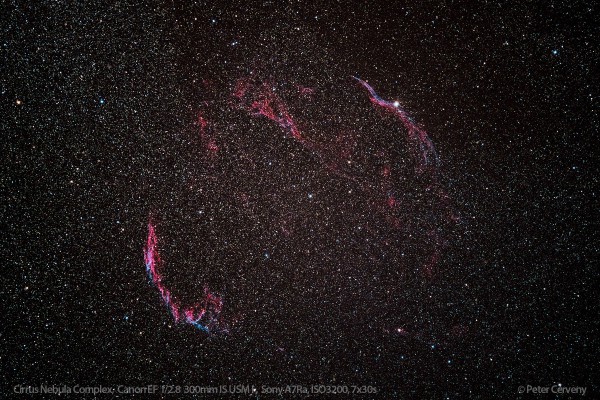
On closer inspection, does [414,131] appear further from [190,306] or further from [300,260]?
[190,306]

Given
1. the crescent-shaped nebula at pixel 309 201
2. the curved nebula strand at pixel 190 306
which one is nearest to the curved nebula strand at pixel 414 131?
the crescent-shaped nebula at pixel 309 201

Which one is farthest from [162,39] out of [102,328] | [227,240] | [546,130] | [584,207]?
[584,207]

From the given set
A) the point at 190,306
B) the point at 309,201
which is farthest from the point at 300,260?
the point at 190,306

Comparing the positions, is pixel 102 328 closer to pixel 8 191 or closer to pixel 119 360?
pixel 119 360

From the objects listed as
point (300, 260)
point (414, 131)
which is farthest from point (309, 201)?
point (414, 131)

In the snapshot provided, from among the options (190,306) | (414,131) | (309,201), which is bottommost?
(190,306)

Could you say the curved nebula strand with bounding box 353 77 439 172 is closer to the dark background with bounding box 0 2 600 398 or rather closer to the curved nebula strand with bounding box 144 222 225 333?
the dark background with bounding box 0 2 600 398

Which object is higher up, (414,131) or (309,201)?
(414,131)

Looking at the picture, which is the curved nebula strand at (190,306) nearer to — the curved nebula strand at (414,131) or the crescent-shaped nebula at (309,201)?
the crescent-shaped nebula at (309,201)
